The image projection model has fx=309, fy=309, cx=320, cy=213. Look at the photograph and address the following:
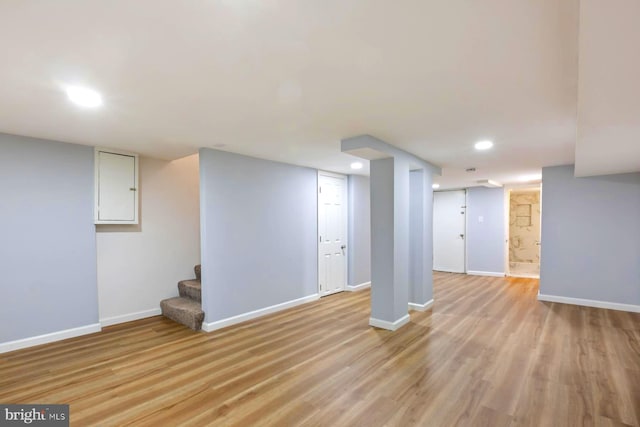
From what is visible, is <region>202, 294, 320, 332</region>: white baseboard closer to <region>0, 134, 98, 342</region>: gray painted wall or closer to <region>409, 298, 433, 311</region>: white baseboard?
<region>0, 134, 98, 342</region>: gray painted wall

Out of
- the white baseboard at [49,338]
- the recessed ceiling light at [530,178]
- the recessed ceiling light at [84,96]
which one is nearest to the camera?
the recessed ceiling light at [84,96]

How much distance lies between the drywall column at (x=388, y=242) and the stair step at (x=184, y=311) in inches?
88.8

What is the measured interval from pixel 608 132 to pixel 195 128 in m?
3.68

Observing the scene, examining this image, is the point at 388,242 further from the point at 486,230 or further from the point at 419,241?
the point at 486,230

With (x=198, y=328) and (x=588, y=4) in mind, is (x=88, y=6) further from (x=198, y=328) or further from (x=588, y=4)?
(x=198, y=328)

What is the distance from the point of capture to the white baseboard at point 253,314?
3959 mm

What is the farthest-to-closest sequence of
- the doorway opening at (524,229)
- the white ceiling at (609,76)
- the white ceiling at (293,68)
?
the doorway opening at (524,229) → the white ceiling at (293,68) → the white ceiling at (609,76)

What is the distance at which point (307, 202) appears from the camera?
543 centimetres

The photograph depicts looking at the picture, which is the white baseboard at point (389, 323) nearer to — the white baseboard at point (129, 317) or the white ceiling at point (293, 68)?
the white ceiling at point (293, 68)

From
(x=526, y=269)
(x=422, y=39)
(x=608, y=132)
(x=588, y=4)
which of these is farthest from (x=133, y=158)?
(x=526, y=269)

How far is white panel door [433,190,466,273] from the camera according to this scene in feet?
27.2

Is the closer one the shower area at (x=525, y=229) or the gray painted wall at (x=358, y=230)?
the gray painted wall at (x=358, y=230)

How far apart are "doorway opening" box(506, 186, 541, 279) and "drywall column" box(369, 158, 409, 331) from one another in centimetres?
711

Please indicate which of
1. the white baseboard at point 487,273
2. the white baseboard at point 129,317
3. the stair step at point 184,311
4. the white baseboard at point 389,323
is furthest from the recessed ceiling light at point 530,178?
the white baseboard at point 129,317
